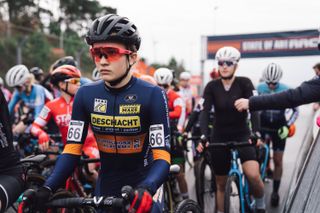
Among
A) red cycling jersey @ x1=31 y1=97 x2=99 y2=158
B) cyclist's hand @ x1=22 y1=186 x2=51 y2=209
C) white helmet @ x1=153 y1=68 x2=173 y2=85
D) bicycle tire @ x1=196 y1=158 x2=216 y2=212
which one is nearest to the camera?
cyclist's hand @ x1=22 y1=186 x2=51 y2=209

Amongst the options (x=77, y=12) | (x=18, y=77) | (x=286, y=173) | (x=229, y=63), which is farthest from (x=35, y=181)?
(x=77, y=12)

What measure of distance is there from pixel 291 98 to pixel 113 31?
5.04 ft

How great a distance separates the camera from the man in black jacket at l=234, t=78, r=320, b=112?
118 inches

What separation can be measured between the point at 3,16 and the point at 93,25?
107 feet

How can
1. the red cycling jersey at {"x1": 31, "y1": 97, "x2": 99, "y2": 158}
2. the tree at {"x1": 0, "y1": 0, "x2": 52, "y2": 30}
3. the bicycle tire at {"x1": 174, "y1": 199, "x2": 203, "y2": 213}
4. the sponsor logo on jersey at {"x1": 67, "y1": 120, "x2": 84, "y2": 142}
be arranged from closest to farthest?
the sponsor logo on jersey at {"x1": 67, "y1": 120, "x2": 84, "y2": 142}
the bicycle tire at {"x1": 174, "y1": 199, "x2": 203, "y2": 213}
the red cycling jersey at {"x1": 31, "y1": 97, "x2": 99, "y2": 158}
the tree at {"x1": 0, "y1": 0, "x2": 52, "y2": 30}

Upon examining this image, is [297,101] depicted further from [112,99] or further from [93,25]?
[93,25]

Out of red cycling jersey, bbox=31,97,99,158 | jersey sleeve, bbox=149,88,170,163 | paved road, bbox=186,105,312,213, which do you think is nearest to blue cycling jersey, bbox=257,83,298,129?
paved road, bbox=186,105,312,213

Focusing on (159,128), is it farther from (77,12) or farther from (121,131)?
(77,12)

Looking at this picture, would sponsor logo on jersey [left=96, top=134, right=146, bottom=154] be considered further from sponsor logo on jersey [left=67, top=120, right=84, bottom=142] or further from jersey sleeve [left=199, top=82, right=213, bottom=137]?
jersey sleeve [left=199, top=82, right=213, bottom=137]

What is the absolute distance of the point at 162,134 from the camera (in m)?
2.64

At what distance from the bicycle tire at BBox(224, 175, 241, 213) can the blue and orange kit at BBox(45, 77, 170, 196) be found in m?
1.69

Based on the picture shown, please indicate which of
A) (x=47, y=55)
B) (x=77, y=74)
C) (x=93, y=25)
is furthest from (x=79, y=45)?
(x=93, y=25)

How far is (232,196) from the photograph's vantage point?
14.7ft

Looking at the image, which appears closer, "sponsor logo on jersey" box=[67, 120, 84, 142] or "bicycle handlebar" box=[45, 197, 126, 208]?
"bicycle handlebar" box=[45, 197, 126, 208]
